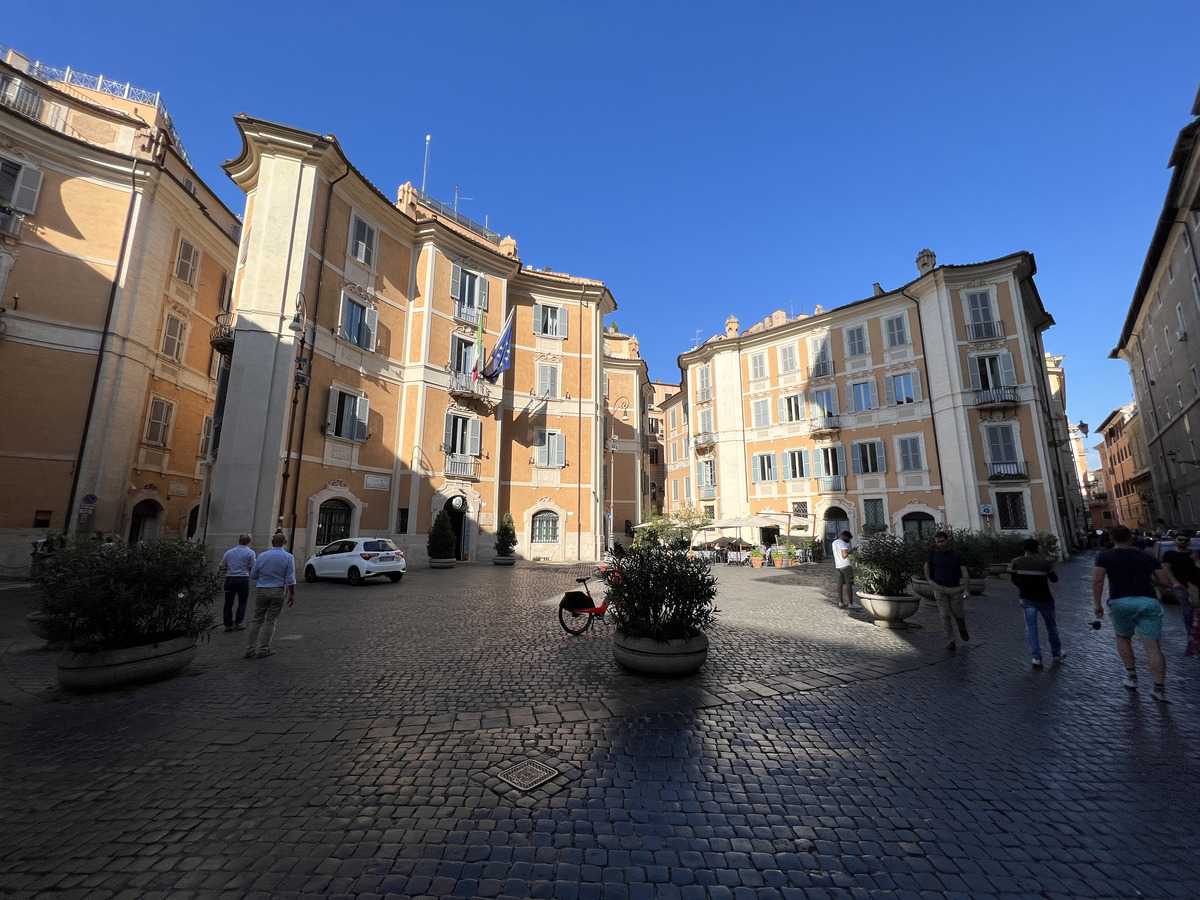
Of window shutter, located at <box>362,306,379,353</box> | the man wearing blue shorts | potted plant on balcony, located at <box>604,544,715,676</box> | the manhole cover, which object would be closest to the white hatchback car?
window shutter, located at <box>362,306,379,353</box>

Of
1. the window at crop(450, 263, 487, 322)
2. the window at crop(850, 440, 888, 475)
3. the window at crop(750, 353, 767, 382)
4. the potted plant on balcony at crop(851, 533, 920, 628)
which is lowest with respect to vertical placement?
the potted plant on balcony at crop(851, 533, 920, 628)

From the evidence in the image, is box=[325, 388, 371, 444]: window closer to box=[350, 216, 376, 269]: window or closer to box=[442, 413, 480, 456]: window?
box=[442, 413, 480, 456]: window

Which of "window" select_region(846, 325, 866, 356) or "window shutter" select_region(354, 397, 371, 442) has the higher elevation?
"window" select_region(846, 325, 866, 356)

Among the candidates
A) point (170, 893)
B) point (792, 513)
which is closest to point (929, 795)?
point (170, 893)

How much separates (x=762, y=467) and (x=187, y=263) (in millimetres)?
31978

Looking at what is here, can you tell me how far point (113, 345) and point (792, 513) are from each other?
32688mm

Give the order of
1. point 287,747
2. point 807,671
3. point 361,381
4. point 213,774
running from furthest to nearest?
point 361,381, point 807,671, point 287,747, point 213,774

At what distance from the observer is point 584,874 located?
8.67ft

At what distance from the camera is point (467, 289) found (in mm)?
25359

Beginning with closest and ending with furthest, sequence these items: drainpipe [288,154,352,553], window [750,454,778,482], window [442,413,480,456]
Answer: drainpipe [288,154,352,553] → window [442,413,480,456] → window [750,454,778,482]

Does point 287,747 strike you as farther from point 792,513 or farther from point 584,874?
point 792,513

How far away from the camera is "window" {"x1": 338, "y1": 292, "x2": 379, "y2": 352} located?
20650mm

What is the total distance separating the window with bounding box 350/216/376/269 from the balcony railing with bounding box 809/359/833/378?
2516 centimetres

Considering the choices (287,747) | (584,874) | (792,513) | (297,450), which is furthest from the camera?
(792,513)
